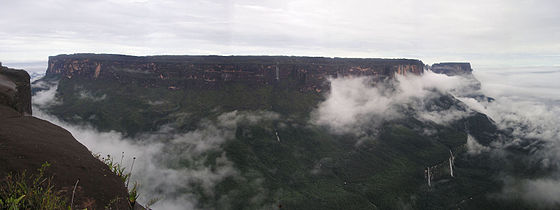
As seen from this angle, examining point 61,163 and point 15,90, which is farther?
point 15,90

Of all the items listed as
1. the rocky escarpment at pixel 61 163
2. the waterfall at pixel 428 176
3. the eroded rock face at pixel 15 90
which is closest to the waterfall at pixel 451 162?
the waterfall at pixel 428 176

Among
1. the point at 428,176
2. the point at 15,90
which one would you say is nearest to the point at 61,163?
the point at 15,90

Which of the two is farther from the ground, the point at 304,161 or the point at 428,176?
the point at 304,161

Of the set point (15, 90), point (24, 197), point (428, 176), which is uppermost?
point (15, 90)

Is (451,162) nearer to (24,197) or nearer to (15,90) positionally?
(15,90)

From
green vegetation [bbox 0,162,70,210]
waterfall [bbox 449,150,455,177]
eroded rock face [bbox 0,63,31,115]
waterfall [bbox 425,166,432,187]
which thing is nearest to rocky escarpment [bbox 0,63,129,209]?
green vegetation [bbox 0,162,70,210]

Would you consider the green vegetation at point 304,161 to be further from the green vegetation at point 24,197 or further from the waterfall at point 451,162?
the green vegetation at point 24,197
